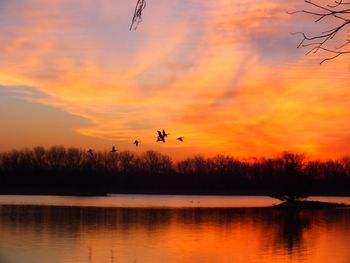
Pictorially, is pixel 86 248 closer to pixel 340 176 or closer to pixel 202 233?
pixel 202 233

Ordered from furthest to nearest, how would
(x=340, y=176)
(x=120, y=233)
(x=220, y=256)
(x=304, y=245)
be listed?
1. (x=340, y=176)
2. (x=120, y=233)
3. (x=304, y=245)
4. (x=220, y=256)

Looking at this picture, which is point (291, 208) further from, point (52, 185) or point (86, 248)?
point (52, 185)

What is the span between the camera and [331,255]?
26469 mm

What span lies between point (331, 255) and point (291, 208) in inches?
1871

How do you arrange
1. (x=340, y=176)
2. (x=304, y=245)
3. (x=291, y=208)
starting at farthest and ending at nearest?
(x=340, y=176), (x=291, y=208), (x=304, y=245)

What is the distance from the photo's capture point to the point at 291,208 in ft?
240

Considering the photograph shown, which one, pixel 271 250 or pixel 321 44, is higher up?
pixel 321 44

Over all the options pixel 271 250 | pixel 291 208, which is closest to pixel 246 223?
pixel 271 250

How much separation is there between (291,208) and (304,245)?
141 ft

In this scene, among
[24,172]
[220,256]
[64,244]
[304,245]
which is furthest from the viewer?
[24,172]

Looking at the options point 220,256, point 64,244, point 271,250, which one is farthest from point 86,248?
point 271,250

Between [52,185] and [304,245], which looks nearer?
[304,245]

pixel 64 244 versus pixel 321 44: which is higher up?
pixel 321 44

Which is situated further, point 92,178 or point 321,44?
point 92,178
